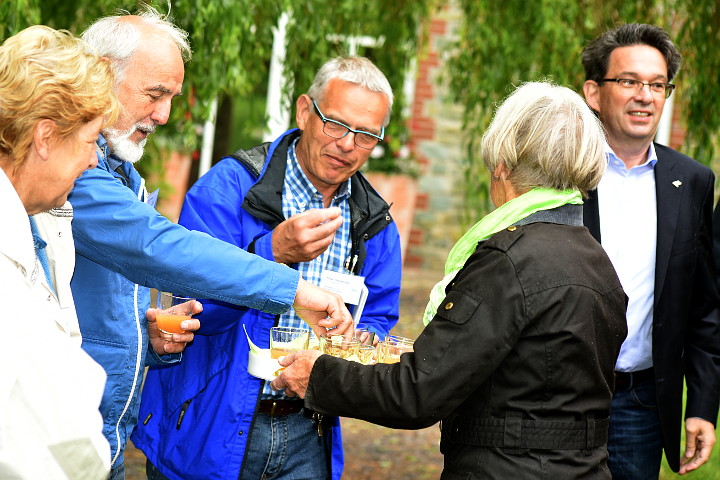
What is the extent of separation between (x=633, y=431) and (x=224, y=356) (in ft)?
5.47

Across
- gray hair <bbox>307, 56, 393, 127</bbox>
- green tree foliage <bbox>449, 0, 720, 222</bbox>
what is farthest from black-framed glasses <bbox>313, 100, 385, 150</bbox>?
green tree foliage <bbox>449, 0, 720, 222</bbox>

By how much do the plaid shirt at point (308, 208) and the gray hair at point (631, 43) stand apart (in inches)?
51.0

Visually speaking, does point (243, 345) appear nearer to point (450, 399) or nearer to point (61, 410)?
point (450, 399)

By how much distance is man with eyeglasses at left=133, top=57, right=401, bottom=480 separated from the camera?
10.2 ft

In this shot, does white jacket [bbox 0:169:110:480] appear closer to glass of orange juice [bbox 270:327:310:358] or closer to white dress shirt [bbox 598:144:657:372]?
glass of orange juice [bbox 270:327:310:358]

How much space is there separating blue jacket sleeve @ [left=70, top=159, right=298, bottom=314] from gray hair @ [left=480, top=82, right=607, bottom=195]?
0.77 m

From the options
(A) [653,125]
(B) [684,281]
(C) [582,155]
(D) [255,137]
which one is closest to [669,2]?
(A) [653,125]

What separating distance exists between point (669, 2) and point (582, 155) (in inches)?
169

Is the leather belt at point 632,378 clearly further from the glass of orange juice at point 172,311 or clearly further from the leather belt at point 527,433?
the glass of orange juice at point 172,311

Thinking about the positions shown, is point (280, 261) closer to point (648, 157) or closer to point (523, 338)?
point (523, 338)

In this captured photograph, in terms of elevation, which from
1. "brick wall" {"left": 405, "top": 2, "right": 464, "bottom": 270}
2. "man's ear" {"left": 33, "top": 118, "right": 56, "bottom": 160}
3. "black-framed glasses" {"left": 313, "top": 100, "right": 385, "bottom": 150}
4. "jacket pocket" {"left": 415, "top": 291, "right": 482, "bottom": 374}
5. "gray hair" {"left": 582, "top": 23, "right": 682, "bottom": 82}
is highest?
"gray hair" {"left": 582, "top": 23, "right": 682, "bottom": 82}

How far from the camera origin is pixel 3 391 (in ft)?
5.55

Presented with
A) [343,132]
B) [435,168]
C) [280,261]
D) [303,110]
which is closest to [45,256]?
[280,261]

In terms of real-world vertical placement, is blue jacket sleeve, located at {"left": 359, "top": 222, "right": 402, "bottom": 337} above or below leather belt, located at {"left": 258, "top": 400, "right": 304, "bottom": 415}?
above
